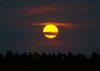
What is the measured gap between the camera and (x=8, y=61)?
12500 cm

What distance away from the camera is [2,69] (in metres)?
123

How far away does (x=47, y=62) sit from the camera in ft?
410

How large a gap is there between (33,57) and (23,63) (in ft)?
6.17

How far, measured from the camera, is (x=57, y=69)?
406 feet

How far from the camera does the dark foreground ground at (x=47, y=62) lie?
123938mm

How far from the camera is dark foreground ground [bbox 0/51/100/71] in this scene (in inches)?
4879

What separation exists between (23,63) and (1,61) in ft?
6.22

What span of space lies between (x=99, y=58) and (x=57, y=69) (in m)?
4.17

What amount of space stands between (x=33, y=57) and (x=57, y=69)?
3.35m

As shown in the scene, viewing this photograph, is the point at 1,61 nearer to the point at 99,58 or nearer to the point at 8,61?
the point at 8,61

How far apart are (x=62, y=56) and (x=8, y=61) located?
5.53 m

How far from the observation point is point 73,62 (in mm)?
125812

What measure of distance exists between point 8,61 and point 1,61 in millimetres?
592

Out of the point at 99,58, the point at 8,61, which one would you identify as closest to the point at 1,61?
the point at 8,61
